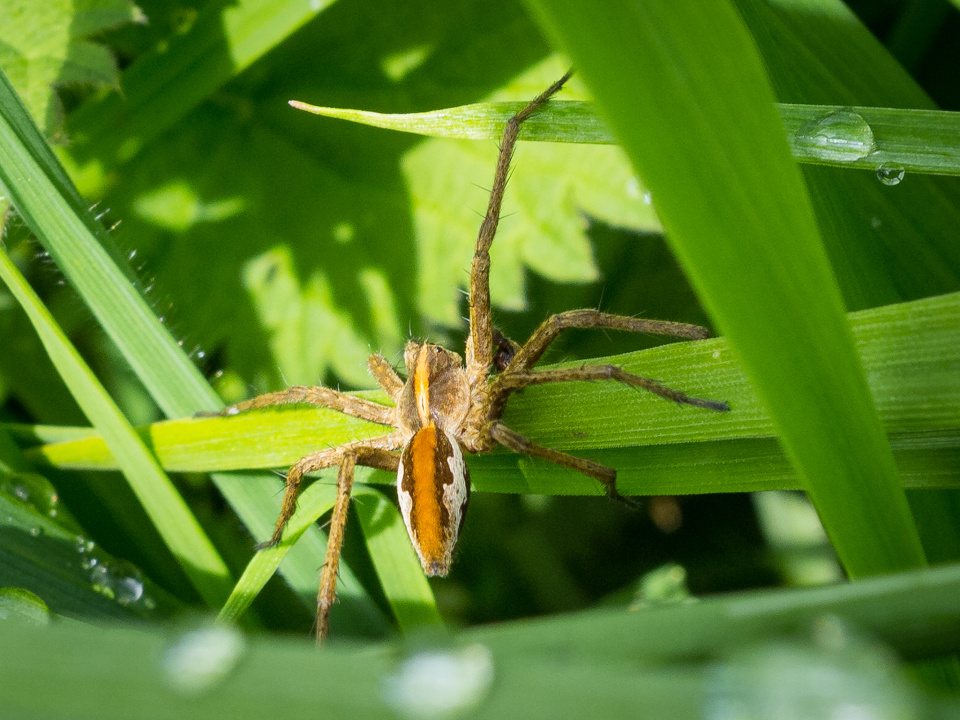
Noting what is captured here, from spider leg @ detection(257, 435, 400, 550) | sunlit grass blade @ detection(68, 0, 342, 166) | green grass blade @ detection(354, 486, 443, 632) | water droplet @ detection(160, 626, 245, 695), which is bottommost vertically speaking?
green grass blade @ detection(354, 486, 443, 632)

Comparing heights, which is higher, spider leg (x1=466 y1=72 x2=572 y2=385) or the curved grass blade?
spider leg (x1=466 y1=72 x2=572 y2=385)

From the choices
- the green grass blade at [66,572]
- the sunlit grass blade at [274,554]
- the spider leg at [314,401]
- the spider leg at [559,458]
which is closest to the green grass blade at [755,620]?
the spider leg at [559,458]

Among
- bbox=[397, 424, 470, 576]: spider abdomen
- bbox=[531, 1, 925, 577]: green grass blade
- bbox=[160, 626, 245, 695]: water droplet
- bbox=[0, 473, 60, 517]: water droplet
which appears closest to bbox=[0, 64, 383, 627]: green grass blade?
bbox=[397, 424, 470, 576]: spider abdomen

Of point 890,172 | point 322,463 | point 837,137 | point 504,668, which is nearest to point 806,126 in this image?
point 837,137

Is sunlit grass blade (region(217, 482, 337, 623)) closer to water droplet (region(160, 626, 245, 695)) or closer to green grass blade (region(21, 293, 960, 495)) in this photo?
green grass blade (region(21, 293, 960, 495))

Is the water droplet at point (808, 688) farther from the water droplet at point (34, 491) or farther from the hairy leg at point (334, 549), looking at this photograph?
the water droplet at point (34, 491)

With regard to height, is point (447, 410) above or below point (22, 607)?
below

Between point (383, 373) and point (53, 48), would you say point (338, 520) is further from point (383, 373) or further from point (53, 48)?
point (53, 48)
